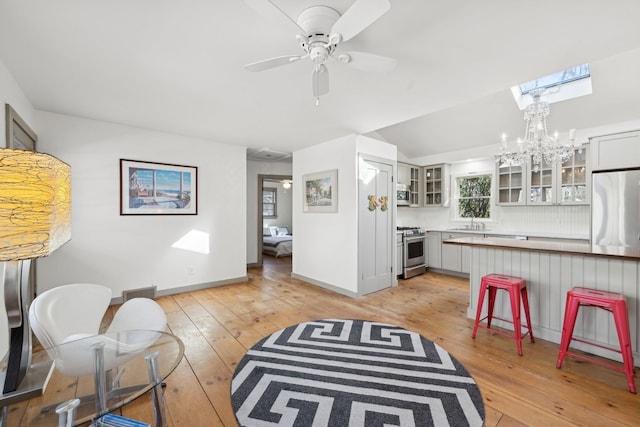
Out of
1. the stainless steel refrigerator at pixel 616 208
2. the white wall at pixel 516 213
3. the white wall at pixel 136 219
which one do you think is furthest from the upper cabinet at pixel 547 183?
the white wall at pixel 136 219

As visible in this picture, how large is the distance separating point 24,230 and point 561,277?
391 centimetres

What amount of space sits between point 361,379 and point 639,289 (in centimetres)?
236

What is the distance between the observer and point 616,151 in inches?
134

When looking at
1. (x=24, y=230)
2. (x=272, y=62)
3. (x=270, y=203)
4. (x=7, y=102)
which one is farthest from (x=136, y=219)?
(x=270, y=203)

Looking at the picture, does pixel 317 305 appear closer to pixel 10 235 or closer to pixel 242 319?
pixel 242 319

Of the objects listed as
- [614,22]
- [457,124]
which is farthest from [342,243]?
[614,22]

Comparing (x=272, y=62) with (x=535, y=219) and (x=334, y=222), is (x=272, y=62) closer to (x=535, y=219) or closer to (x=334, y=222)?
(x=334, y=222)

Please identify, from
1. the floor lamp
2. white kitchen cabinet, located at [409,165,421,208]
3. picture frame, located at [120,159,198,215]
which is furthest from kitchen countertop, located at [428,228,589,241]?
the floor lamp

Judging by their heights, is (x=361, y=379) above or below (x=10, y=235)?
below

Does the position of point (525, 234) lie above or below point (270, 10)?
below

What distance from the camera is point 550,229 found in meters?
4.62

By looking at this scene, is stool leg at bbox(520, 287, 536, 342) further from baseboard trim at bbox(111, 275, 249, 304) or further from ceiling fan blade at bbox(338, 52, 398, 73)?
baseboard trim at bbox(111, 275, 249, 304)

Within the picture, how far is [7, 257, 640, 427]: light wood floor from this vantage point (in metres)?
1.71

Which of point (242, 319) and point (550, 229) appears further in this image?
point (550, 229)
